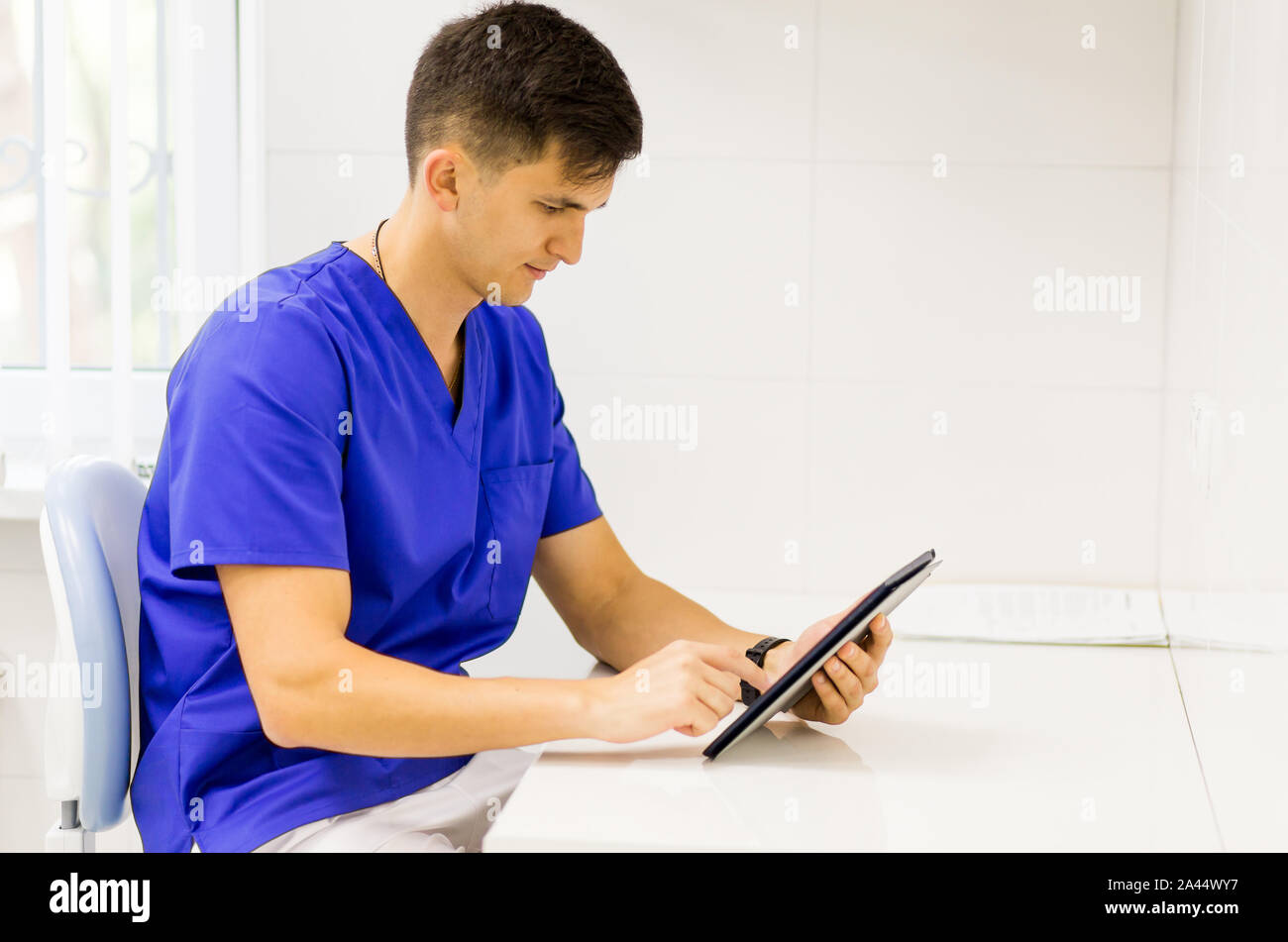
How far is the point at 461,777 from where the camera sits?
1155 millimetres

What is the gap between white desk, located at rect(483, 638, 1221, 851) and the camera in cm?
85

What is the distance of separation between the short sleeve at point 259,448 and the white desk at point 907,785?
0.90 feet

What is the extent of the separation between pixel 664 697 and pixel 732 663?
0.09 metres

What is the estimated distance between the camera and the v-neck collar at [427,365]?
1132mm

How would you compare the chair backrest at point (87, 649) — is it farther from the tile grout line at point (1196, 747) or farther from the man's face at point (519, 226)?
the tile grout line at point (1196, 747)

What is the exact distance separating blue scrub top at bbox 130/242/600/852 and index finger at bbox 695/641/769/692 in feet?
0.86

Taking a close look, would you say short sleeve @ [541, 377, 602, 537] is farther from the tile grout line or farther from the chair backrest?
the tile grout line

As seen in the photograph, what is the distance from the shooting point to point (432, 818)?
3.56 ft

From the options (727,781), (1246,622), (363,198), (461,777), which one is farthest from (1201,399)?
(363,198)

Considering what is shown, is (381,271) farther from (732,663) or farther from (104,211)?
(104,211)

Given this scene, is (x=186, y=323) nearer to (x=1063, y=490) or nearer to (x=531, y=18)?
(x=531, y=18)

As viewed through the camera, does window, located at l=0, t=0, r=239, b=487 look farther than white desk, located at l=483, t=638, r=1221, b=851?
Yes

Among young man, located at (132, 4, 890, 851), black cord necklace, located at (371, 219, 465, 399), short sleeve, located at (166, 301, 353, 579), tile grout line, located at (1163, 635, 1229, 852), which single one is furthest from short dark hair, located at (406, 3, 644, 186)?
tile grout line, located at (1163, 635, 1229, 852)
